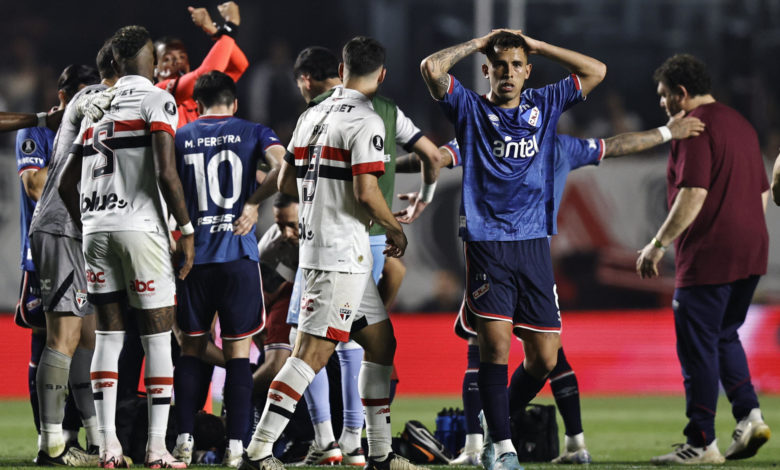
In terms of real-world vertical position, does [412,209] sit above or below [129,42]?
below

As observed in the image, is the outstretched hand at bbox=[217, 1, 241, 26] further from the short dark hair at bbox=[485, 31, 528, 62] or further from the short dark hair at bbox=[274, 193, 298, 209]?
the short dark hair at bbox=[485, 31, 528, 62]

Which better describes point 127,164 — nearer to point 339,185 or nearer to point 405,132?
point 339,185

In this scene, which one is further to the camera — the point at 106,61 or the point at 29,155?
the point at 29,155

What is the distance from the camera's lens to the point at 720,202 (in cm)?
691

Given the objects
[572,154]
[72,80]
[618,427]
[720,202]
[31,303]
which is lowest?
[618,427]

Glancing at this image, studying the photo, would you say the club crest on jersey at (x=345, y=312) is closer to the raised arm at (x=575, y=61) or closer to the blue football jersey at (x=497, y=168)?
the blue football jersey at (x=497, y=168)

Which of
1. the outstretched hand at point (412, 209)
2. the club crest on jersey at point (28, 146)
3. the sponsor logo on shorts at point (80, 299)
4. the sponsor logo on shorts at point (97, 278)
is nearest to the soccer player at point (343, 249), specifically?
the outstretched hand at point (412, 209)

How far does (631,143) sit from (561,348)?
4.77 feet

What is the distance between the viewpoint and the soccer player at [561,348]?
22.0ft

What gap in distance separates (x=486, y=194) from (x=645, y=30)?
1380cm

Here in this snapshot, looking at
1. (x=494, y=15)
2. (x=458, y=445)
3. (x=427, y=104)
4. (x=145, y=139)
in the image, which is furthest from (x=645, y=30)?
(x=145, y=139)

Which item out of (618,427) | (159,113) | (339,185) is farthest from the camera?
(618,427)

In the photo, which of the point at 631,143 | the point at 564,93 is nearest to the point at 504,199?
the point at 564,93

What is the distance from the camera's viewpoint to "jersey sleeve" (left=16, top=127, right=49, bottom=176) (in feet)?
22.4
